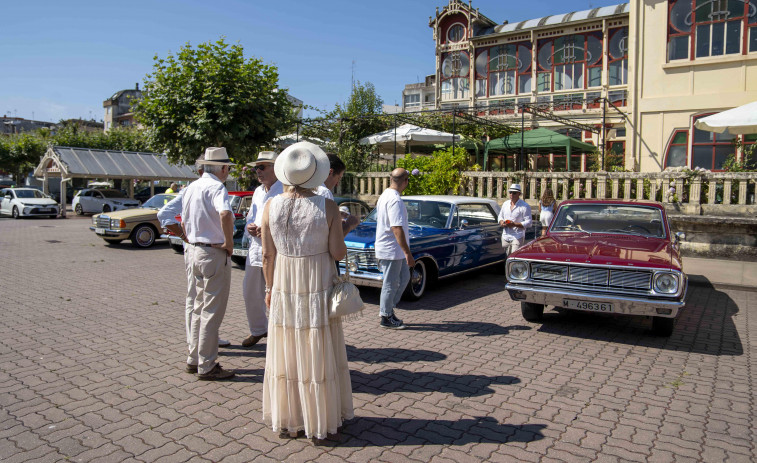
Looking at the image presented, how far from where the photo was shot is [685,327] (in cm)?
672

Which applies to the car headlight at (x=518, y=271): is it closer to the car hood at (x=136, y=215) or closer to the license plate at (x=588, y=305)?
the license plate at (x=588, y=305)

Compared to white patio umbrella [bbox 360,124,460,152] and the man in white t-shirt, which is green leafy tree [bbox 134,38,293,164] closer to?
white patio umbrella [bbox 360,124,460,152]

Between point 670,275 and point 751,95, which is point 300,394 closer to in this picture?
point 670,275

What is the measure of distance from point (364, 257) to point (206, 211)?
12.0 feet

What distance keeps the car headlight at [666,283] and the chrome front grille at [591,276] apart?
71 millimetres

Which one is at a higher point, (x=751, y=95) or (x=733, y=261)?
(x=751, y=95)

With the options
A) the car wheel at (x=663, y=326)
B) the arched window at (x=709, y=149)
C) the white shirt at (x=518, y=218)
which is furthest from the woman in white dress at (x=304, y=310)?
the arched window at (x=709, y=149)

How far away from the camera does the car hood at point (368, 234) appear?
26.0 feet

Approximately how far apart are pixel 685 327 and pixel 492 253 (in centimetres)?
370

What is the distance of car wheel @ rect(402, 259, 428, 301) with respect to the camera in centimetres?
789

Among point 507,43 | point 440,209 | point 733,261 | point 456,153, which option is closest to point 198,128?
point 456,153

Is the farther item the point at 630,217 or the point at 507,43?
the point at 507,43

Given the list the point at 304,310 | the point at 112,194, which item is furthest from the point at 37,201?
the point at 304,310

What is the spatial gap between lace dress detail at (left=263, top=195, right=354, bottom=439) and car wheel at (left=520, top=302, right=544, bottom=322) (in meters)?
3.83
